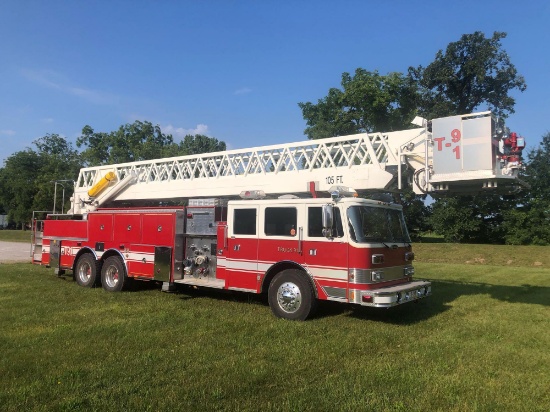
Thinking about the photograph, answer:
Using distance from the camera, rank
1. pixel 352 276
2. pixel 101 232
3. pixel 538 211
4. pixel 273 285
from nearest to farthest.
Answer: pixel 352 276
pixel 273 285
pixel 101 232
pixel 538 211

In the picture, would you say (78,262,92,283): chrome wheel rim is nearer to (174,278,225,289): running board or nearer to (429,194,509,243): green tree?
(174,278,225,289): running board

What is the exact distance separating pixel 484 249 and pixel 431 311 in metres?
18.4

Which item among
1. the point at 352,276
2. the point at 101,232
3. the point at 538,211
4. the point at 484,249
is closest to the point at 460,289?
the point at 352,276

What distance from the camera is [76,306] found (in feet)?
28.2

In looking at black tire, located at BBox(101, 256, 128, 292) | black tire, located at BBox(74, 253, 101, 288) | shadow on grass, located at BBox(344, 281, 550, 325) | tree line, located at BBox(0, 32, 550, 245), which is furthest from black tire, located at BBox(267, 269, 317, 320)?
tree line, located at BBox(0, 32, 550, 245)

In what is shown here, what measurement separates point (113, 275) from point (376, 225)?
22.4ft

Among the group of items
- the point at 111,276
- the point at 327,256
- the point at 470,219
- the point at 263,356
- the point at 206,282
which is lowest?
the point at 263,356

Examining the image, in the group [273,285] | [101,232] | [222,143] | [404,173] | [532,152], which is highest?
[222,143]

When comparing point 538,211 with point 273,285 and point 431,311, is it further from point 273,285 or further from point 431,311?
point 273,285

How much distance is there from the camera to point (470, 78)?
34594 mm

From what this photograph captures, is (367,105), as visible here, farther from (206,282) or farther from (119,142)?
(119,142)

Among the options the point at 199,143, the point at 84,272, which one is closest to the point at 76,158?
the point at 199,143

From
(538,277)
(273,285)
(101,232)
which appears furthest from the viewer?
(538,277)

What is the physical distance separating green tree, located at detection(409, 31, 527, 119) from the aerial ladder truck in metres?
27.2
